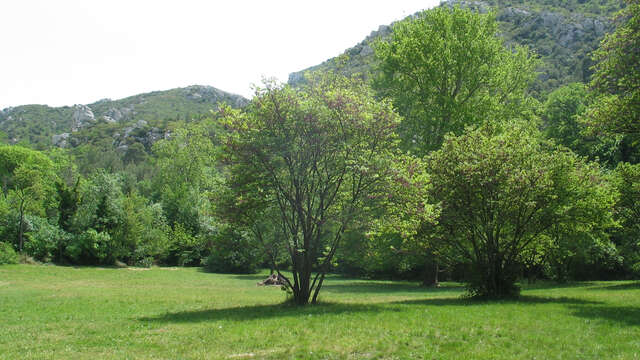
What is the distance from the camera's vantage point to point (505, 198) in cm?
1825

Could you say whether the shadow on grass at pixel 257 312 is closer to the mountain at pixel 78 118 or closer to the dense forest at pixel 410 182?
the dense forest at pixel 410 182

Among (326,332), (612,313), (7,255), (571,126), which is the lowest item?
(326,332)

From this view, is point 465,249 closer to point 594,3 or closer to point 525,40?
point 525,40

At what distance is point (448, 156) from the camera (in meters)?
19.2

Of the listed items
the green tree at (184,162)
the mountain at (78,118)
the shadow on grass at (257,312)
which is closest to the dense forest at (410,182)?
the shadow on grass at (257,312)

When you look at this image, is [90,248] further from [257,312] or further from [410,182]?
[410,182]

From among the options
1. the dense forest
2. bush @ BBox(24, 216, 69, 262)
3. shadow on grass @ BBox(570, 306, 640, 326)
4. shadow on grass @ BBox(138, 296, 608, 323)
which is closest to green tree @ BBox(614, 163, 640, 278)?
the dense forest

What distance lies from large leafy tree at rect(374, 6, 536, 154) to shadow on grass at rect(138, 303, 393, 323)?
1737 centimetres

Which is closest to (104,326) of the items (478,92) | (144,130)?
(478,92)

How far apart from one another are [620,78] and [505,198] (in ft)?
21.0

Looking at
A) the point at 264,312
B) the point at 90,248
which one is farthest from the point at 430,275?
the point at 90,248

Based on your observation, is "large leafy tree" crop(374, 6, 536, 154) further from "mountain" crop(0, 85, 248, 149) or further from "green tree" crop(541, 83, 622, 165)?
"mountain" crop(0, 85, 248, 149)

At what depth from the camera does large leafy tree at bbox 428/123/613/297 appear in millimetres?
18047

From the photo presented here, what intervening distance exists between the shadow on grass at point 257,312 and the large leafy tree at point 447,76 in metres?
17.4
